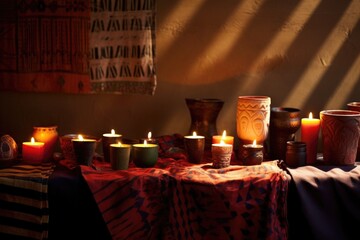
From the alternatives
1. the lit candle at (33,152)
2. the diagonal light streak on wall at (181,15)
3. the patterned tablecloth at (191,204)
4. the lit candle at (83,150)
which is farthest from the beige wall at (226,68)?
the patterned tablecloth at (191,204)

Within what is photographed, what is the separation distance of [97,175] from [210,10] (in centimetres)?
109

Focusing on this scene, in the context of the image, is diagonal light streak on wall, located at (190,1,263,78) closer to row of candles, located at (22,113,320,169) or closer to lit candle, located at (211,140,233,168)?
row of candles, located at (22,113,320,169)

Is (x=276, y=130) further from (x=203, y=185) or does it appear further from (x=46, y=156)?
(x=46, y=156)

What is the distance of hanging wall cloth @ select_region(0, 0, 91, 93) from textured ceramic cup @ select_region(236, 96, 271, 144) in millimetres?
804

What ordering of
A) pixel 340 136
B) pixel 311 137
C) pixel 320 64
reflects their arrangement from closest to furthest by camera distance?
pixel 340 136
pixel 311 137
pixel 320 64

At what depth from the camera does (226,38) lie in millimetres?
2521

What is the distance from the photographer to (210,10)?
2496 millimetres

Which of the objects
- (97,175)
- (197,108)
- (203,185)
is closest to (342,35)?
(197,108)

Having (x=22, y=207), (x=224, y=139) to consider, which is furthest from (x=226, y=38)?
(x=22, y=207)

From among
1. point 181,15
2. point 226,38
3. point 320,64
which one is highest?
point 181,15

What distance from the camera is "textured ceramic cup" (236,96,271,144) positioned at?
7.07 feet

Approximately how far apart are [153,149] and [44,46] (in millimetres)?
870

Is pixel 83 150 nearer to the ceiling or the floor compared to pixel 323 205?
nearer to the ceiling

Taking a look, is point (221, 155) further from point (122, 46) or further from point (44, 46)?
point (44, 46)
